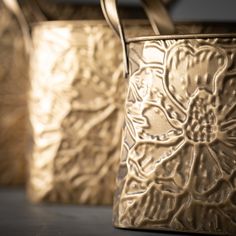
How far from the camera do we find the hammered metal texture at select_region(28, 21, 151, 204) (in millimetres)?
1474

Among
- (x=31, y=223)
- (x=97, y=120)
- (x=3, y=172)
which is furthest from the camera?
Answer: (x=3, y=172)

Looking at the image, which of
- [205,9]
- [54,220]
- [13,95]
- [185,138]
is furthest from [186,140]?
[205,9]

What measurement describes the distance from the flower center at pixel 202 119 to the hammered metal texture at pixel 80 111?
0.31 m

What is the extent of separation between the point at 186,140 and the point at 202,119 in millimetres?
33

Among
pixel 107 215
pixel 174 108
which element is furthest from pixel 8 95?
pixel 174 108

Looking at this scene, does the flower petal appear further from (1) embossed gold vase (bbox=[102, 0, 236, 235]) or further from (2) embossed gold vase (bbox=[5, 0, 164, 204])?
(2) embossed gold vase (bbox=[5, 0, 164, 204])

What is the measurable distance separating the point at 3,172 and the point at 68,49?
0.35 metres

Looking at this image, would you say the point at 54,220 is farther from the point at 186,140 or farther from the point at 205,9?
the point at 205,9

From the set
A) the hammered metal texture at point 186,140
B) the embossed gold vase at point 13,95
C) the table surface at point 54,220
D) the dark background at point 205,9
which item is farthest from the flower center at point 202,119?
the dark background at point 205,9

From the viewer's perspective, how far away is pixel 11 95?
68.6 inches

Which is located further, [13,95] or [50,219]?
[13,95]

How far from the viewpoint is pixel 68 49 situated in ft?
4.89

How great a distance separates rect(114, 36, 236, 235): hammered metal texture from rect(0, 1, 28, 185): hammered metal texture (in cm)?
57

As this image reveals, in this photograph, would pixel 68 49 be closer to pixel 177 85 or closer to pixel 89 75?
pixel 89 75
